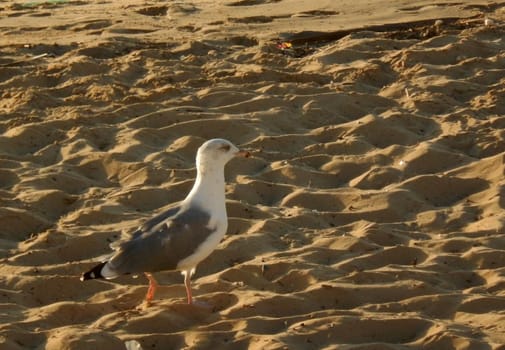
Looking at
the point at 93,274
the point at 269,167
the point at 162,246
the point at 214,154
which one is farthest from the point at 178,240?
the point at 269,167

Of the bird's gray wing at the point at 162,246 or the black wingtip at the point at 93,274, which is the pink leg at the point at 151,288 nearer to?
the bird's gray wing at the point at 162,246

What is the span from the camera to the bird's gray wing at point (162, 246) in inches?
243

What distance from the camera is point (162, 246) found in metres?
6.23

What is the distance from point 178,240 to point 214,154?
0.60 m

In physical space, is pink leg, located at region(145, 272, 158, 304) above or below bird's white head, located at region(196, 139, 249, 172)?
below

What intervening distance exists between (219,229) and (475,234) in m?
1.56

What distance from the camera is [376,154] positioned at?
8.18 metres

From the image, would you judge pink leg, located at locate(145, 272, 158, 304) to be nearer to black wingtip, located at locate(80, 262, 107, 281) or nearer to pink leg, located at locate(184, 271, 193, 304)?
pink leg, located at locate(184, 271, 193, 304)

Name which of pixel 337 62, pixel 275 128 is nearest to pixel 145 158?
pixel 275 128

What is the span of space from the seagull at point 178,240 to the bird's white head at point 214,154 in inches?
1.8

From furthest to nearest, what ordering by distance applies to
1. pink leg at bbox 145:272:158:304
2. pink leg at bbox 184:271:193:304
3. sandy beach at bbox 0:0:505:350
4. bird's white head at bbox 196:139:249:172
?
bird's white head at bbox 196:139:249:172 < pink leg at bbox 145:272:158:304 < pink leg at bbox 184:271:193:304 < sandy beach at bbox 0:0:505:350

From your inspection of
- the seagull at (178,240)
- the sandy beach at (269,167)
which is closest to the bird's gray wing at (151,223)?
the seagull at (178,240)

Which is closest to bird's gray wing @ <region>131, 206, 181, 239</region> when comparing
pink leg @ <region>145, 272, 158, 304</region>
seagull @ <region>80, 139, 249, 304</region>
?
seagull @ <region>80, 139, 249, 304</region>

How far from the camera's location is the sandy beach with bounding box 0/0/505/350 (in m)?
6.08
